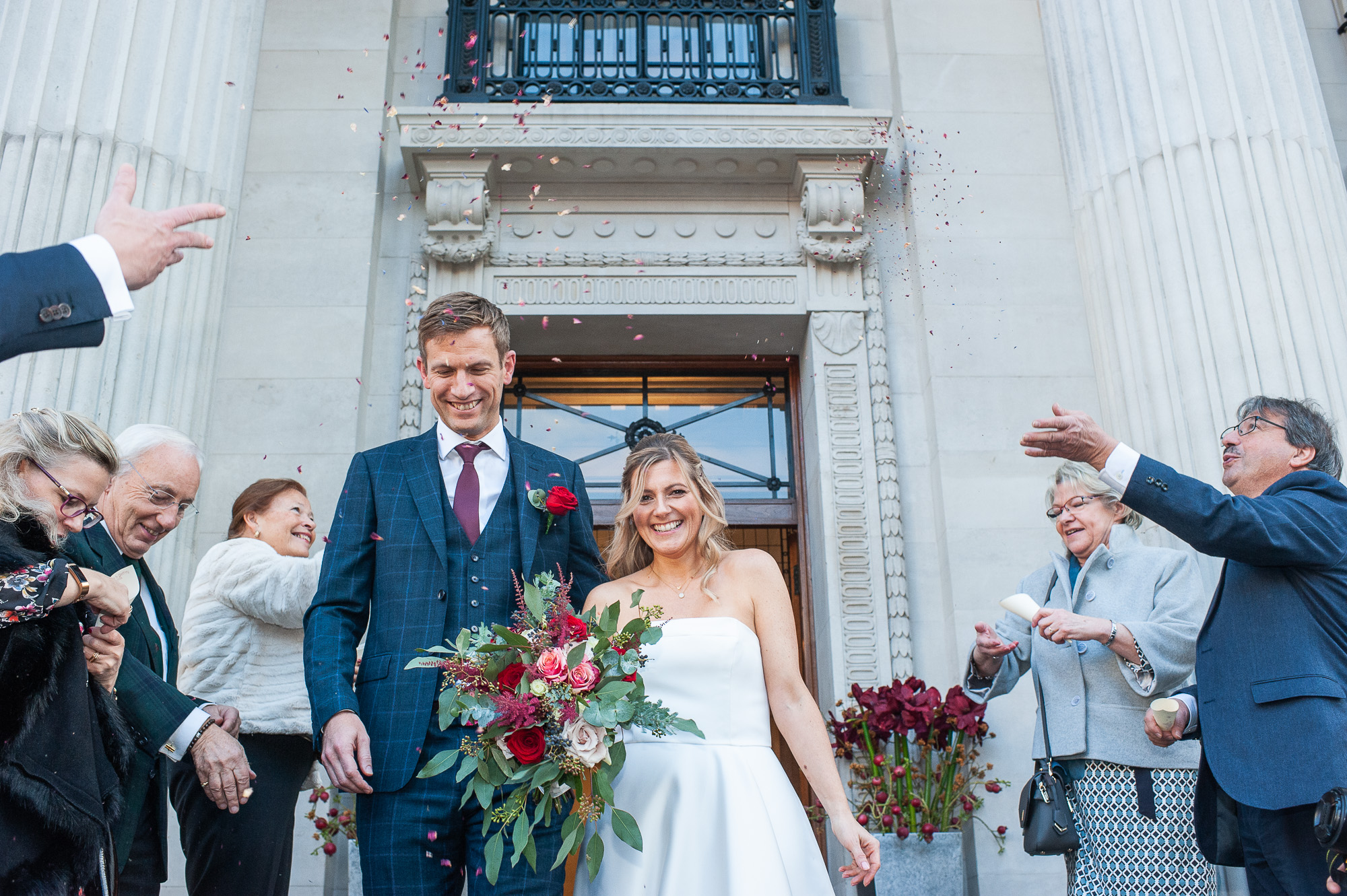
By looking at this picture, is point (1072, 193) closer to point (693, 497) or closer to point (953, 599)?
point (953, 599)

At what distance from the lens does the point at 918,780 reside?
5.22 metres

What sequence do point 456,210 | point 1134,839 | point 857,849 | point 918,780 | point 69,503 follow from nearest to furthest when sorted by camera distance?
point 69,503 < point 857,849 < point 1134,839 < point 918,780 < point 456,210

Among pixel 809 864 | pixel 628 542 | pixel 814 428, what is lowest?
pixel 809 864

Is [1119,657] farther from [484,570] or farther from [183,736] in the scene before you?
[183,736]

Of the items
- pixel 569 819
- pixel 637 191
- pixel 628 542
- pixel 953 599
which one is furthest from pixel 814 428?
pixel 569 819

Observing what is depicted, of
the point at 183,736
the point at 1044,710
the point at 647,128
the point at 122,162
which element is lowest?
the point at 183,736

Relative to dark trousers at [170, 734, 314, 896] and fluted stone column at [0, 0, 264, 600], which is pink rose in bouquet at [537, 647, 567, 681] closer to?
dark trousers at [170, 734, 314, 896]

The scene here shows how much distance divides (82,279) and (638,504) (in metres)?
1.78

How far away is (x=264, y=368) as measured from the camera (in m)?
5.90

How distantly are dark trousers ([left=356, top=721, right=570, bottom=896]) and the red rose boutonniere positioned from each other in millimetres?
703

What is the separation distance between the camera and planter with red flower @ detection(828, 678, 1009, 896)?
4840 mm

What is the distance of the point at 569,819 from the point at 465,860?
32cm

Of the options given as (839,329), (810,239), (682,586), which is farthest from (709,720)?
(810,239)

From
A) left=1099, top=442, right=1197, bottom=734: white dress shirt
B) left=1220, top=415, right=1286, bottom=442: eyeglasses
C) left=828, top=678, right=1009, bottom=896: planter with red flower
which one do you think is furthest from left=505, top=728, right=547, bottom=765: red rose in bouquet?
left=828, top=678, right=1009, bottom=896: planter with red flower
